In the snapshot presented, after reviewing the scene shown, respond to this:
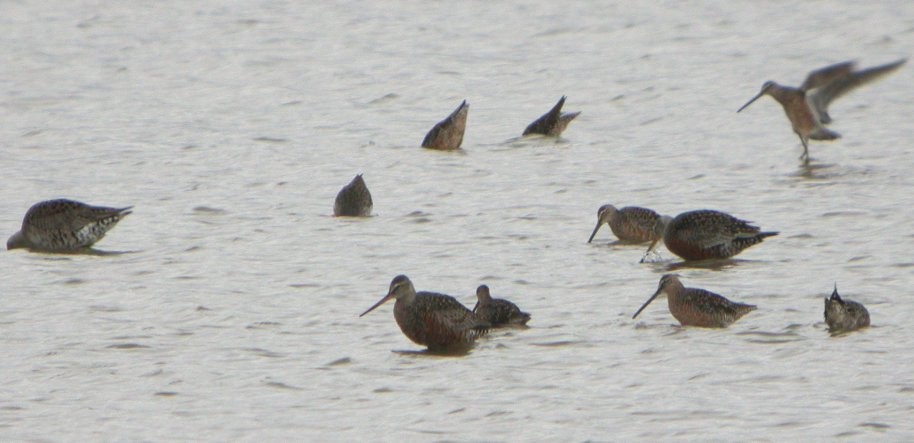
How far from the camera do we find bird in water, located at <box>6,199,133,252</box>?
495 inches

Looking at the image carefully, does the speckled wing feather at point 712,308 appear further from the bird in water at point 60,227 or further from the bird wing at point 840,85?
the bird wing at point 840,85

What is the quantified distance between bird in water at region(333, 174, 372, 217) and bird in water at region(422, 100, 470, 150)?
10.5 feet

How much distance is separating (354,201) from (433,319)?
4.18 meters

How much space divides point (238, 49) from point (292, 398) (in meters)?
16.0

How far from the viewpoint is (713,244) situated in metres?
11.9

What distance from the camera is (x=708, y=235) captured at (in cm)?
1192

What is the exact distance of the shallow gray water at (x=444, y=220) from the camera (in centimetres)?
853

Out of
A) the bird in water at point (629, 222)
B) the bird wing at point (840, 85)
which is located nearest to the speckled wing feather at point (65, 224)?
the bird in water at point (629, 222)

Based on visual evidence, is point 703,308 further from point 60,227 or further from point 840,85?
point 840,85

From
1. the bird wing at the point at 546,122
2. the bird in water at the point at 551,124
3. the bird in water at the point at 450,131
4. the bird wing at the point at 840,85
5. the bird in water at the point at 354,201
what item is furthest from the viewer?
the bird in water at the point at 551,124

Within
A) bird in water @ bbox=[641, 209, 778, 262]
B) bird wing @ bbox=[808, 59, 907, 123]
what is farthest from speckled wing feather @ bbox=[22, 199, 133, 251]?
bird wing @ bbox=[808, 59, 907, 123]

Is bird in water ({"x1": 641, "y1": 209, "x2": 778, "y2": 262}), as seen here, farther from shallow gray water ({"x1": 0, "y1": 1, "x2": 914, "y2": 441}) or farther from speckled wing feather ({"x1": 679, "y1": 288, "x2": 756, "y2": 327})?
speckled wing feather ({"x1": 679, "y1": 288, "x2": 756, "y2": 327})

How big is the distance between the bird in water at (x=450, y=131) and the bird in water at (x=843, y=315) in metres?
7.59

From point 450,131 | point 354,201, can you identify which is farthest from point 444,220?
point 450,131
